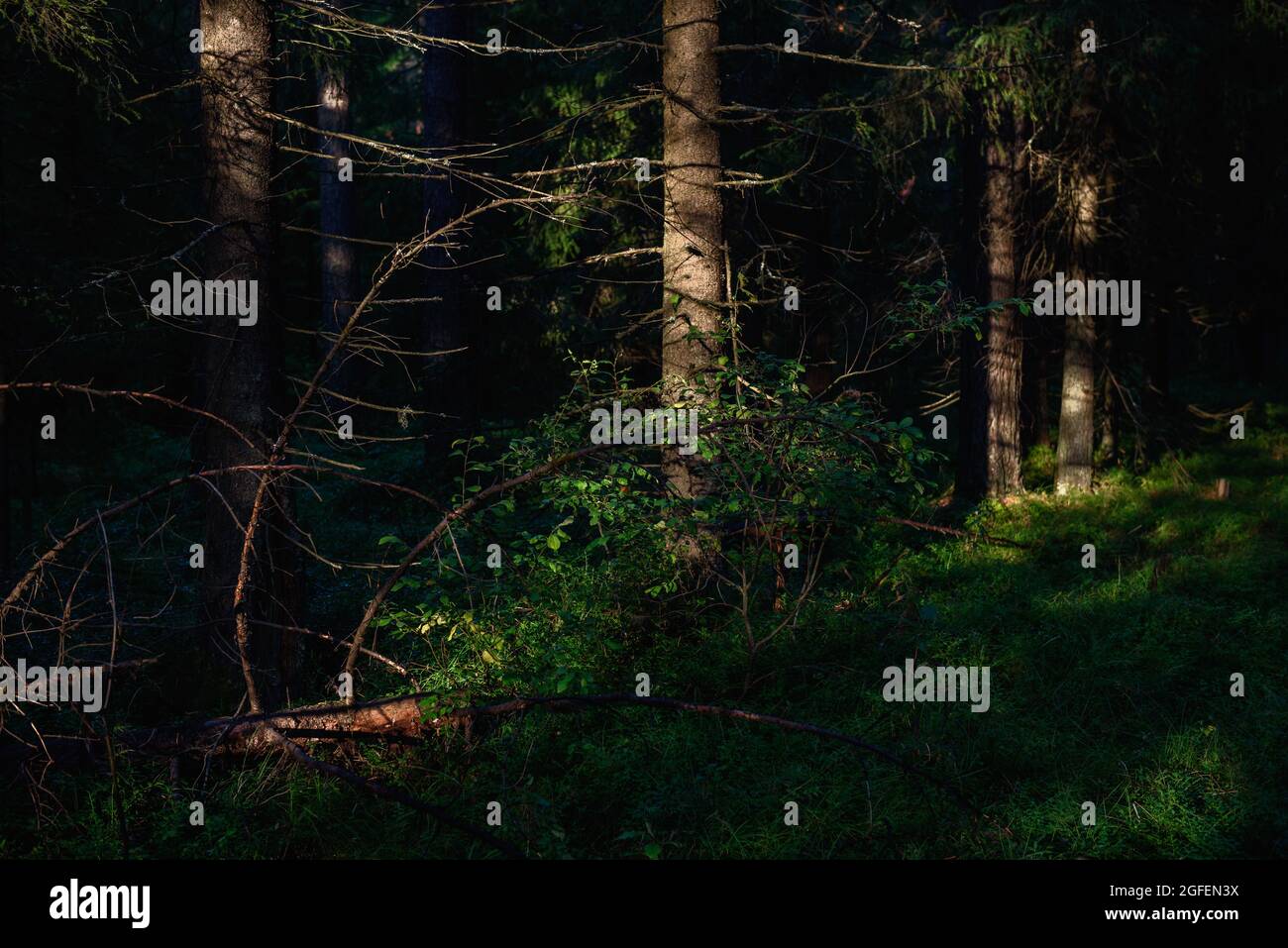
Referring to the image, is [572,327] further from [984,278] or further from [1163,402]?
[1163,402]

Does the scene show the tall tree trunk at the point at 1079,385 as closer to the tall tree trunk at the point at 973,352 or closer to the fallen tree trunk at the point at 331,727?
the tall tree trunk at the point at 973,352

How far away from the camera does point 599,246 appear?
17.3 meters

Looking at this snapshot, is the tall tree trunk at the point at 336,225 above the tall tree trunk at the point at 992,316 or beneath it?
above

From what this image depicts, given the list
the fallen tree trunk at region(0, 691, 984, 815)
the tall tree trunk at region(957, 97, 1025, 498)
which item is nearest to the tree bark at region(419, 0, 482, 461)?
the tall tree trunk at region(957, 97, 1025, 498)

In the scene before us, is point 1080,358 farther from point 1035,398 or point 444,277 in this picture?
point 444,277

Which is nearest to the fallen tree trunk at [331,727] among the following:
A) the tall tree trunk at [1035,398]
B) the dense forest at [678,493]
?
the dense forest at [678,493]

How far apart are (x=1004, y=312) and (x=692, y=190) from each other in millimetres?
5940

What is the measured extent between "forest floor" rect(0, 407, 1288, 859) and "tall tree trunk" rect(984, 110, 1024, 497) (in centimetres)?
424

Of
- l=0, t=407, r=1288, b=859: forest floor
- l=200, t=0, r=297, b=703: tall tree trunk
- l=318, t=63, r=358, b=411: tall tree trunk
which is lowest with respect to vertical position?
l=0, t=407, r=1288, b=859: forest floor

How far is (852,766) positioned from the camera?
6.21 meters

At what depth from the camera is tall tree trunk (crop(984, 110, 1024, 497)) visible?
13055 millimetres

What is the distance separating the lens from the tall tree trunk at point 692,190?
8562 millimetres

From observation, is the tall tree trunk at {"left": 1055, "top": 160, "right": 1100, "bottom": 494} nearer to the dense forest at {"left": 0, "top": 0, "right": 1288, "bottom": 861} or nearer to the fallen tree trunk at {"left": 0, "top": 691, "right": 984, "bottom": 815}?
the dense forest at {"left": 0, "top": 0, "right": 1288, "bottom": 861}

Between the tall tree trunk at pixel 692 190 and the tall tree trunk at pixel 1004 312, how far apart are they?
5.78 metres
